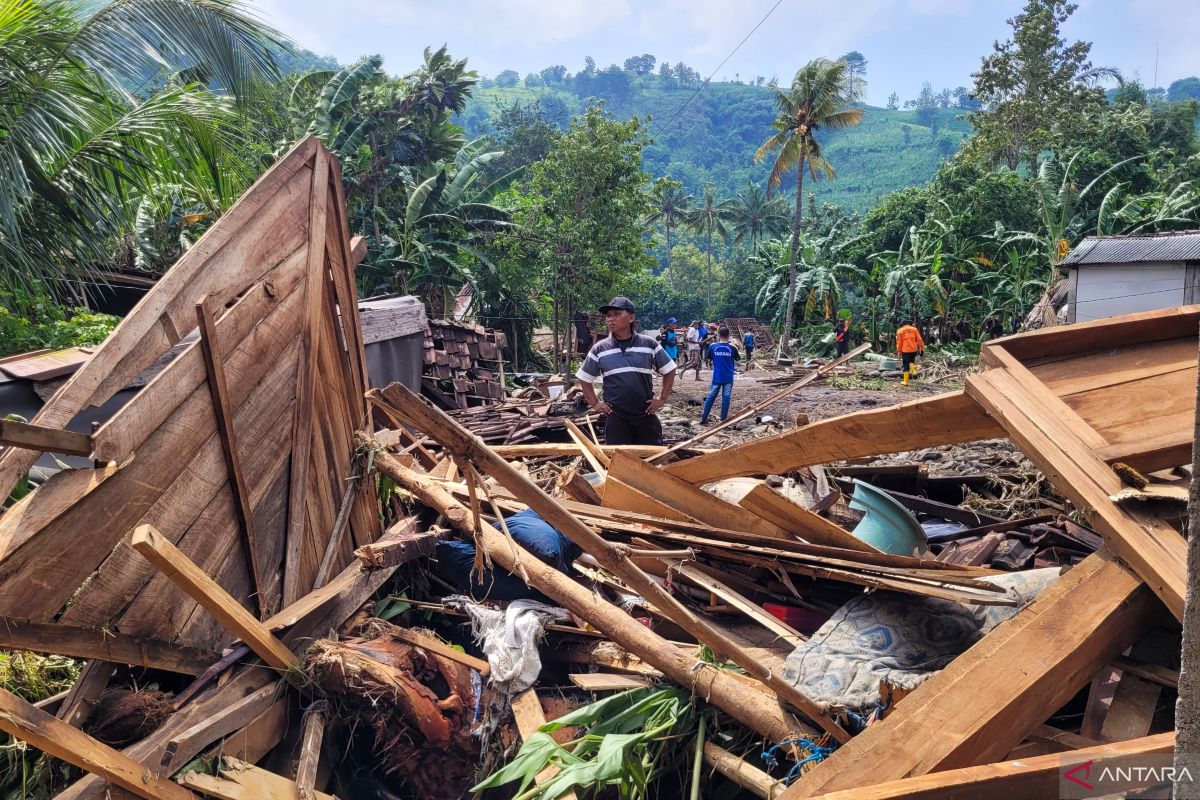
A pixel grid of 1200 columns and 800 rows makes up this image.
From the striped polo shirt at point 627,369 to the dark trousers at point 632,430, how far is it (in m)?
0.07

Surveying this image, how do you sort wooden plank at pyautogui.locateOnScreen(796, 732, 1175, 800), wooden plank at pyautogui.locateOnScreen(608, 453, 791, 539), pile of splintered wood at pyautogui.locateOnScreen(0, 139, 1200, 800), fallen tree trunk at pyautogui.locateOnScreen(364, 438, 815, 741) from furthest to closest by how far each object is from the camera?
wooden plank at pyautogui.locateOnScreen(608, 453, 791, 539)
fallen tree trunk at pyautogui.locateOnScreen(364, 438, 815, 741)
pile of splintered wood at pyautogui.locateOnScreen(0, 139, 1200, 800)
wooden plank at pyautogui.locateOnScreen(796, 732, 1175, 800)

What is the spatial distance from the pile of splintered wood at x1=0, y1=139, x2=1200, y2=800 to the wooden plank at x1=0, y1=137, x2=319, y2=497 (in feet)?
0.04

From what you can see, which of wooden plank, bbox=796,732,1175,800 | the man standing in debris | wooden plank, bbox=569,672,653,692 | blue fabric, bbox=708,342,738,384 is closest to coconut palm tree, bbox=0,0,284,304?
the man standing in debris

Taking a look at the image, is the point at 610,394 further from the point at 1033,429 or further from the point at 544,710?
the point at 1033,429

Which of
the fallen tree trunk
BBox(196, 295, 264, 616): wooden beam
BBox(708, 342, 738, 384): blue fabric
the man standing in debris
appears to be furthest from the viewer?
BBox(708, 342, 738, 384): blue fabric

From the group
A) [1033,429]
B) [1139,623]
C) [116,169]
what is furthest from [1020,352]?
[116,169]

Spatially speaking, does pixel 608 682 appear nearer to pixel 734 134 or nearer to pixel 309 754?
pixel 309 754

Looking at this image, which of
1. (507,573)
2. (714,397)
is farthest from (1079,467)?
(714,397)

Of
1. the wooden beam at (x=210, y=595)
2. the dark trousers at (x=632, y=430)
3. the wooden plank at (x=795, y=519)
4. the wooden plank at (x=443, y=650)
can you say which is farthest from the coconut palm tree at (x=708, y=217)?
the wooden beam at (x=210, y=595)

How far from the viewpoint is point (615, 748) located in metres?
2.48

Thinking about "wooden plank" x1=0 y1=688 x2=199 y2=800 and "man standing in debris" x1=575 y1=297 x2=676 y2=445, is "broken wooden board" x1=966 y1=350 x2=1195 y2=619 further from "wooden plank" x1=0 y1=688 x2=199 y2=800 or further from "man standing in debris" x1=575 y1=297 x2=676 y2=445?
"man standing in debris" x1=575 y1=297 x2=676 y2=445

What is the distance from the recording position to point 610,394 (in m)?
5.75

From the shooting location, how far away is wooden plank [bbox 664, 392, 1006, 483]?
2.79 m

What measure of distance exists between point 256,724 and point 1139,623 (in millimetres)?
2884
